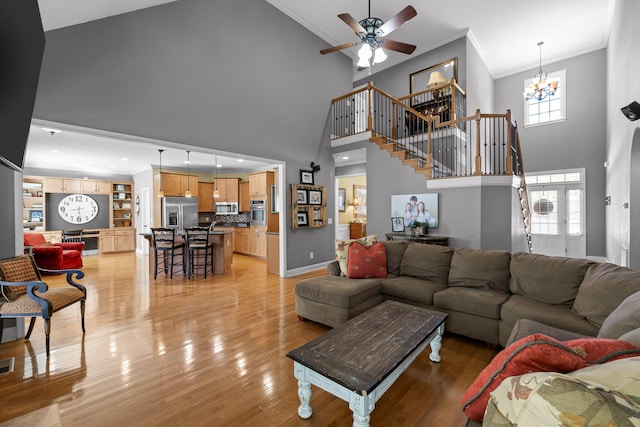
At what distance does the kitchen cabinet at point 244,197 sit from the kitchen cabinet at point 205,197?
1.00 meters

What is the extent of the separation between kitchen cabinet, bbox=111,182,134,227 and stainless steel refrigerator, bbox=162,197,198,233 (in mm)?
2424

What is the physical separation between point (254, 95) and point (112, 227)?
279 inches

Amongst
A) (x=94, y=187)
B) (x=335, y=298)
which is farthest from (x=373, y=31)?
(x=94, y=187)

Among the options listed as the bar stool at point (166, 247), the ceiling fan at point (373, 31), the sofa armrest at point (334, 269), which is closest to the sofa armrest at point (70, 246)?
the bar stool at point (166, 247)

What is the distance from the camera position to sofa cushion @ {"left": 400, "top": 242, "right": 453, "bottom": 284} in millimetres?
3266

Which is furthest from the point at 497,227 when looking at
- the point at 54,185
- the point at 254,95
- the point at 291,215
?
the point at 54,185

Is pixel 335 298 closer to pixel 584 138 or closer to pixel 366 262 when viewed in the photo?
pixel 366 262

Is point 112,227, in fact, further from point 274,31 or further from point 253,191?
point 274,31

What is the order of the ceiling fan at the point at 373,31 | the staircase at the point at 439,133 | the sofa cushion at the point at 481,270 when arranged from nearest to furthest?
the sofa cushion at the point at 481,270 → the ceiling fan at the point at 373,31 → the staircase at the point at 439,133

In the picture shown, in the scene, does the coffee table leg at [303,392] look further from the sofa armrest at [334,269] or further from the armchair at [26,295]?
the armchair at [26,295]

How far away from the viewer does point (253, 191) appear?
8.15m

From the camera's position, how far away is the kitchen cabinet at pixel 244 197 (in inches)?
350

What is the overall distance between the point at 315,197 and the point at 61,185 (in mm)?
7814

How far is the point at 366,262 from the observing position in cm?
348
